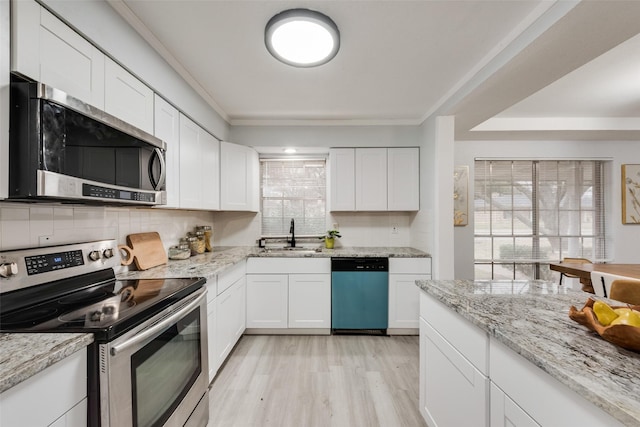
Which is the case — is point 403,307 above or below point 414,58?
below

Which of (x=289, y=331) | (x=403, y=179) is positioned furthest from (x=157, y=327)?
(x=403, y=179)

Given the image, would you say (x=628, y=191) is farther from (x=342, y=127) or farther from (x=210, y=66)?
(x=210, y=66)

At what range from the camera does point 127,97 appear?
149cm

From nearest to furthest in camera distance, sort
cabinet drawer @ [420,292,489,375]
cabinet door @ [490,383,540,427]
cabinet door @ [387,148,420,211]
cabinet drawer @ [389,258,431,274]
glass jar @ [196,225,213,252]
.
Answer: cabinet door @ [490,383,540,427] → cabinet drawer @ [420,292,489,375] → cabinet drawer @ [389,258,431,274] → glass jar @ [196,225,213,252] → cabinet door @ [387,148,420,211]

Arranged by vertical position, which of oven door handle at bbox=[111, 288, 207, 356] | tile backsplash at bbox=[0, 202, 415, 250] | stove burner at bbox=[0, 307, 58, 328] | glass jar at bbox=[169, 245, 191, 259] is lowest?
oven door handle at bbox=[111, 288, 207, 356]

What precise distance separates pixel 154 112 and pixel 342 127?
6.75ft

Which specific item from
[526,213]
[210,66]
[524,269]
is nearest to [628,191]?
[526,213]

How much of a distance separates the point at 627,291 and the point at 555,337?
1634 millimetres

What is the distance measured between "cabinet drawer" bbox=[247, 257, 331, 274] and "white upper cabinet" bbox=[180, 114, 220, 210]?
75cm

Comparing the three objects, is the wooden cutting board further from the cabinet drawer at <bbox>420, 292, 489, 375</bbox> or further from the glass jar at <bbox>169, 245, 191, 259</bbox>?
the cabinet drawer at <bbox>420, 292, 489, 375</bbox>

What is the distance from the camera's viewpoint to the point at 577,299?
4.06 ft

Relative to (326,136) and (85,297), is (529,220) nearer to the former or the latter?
(326,136)

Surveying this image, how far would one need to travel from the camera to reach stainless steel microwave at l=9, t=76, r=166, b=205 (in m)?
0.92

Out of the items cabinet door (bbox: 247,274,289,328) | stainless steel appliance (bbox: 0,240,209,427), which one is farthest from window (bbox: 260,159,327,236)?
stainless steel appliance (bbox: 0,240,209,427)
